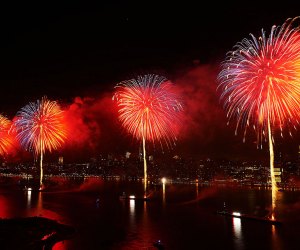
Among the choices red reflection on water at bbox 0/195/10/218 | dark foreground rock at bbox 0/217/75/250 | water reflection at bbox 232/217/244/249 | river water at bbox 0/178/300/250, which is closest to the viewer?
dark foreground rock at bbox 0/217/75/250

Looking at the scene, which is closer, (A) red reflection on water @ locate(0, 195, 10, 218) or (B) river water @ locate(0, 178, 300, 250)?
(B) river water @ locate(0, 178, 300, 250)

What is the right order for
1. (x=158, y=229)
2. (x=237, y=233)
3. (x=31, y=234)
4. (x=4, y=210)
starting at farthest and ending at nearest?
(x=4, y=210)
(x=158, y=229)
(x=237, y=233)
(x=31, y=234)

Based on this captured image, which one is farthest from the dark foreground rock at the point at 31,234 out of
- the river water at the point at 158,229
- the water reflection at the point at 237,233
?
the water reflection at the point at 237,233

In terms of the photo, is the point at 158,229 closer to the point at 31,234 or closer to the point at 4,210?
the point at 31,234

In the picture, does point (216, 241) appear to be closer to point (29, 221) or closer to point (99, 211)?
point (29, 221)

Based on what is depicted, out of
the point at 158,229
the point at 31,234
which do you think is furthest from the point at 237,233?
the point at 31,234

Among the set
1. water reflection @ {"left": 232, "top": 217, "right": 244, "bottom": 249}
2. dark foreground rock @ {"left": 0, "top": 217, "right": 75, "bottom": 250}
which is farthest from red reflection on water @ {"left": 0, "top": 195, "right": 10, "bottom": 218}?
water reflection @ {"left": 232, "top": 217, "right": 244, "bottom": 249}

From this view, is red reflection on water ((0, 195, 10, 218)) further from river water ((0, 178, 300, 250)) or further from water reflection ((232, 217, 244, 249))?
water reflection ((232, 217, 244, 249))

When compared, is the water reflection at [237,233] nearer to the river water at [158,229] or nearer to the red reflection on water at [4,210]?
the river water at [158,229]
